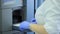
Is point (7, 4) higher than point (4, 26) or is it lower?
higher

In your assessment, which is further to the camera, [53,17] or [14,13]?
[14,13]

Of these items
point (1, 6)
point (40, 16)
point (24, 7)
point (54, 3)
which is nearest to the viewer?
point (54, 3)

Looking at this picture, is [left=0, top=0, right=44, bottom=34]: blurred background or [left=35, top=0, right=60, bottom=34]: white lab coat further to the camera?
[left=0, top=0, right=44, bottom=34]: blurred background

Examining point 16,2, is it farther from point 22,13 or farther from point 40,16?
point 40,16

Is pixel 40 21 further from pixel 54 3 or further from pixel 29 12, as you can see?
pixel 29 12

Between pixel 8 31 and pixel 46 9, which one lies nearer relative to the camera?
pixel 46 9

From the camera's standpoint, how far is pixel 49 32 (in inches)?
27.4

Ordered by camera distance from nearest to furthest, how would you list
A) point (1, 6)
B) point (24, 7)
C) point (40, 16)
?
point (40, 16), point (1, 6), point (24, 7)

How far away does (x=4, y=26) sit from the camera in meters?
1.18

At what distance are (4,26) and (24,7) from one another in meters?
0.27

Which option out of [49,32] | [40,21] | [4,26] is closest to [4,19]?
[4,26]

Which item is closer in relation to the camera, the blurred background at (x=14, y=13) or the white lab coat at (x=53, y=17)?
the white lab coat at (x=53, y=17)

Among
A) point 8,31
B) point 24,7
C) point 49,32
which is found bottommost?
point 8,31

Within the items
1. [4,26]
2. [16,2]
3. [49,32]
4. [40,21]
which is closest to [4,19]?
[4,26]
